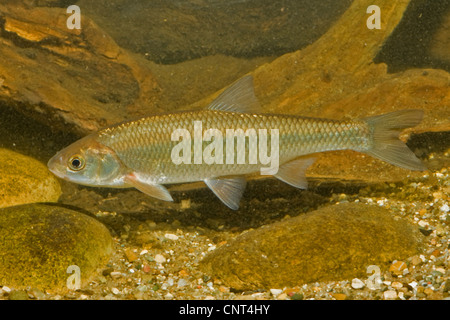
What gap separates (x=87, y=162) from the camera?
12.8 ft

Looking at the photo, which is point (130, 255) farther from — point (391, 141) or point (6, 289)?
point (391, 141)

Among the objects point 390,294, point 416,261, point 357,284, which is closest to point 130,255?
point 357,284

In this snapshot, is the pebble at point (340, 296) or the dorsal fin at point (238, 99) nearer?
the pebble at point (340, 296)

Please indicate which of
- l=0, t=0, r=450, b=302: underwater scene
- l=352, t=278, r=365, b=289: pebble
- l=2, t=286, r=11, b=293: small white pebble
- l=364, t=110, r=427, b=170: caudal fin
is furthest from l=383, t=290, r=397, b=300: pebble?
l=2, t=286, r=11, b=293: small white pebble

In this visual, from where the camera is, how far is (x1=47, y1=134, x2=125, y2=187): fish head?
12.7 ft

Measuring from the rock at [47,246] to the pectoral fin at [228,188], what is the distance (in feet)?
3.98

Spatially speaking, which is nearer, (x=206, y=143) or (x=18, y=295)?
(x=18, y=295)

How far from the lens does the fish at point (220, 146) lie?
3.73 meters

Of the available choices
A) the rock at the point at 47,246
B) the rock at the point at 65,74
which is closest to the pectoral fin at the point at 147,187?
the rock at the point at 47,246

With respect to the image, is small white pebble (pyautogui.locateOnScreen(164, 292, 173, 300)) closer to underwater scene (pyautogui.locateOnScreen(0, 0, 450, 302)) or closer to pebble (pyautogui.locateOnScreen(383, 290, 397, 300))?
underwater scene (pyautogui.locateOnScreen(0, 0, 450, 302))

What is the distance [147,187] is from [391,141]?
241 centimetres

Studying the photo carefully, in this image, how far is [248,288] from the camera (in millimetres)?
3285

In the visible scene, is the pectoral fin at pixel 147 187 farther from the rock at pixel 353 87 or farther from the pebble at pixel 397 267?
the pebble at pixel 397 267
